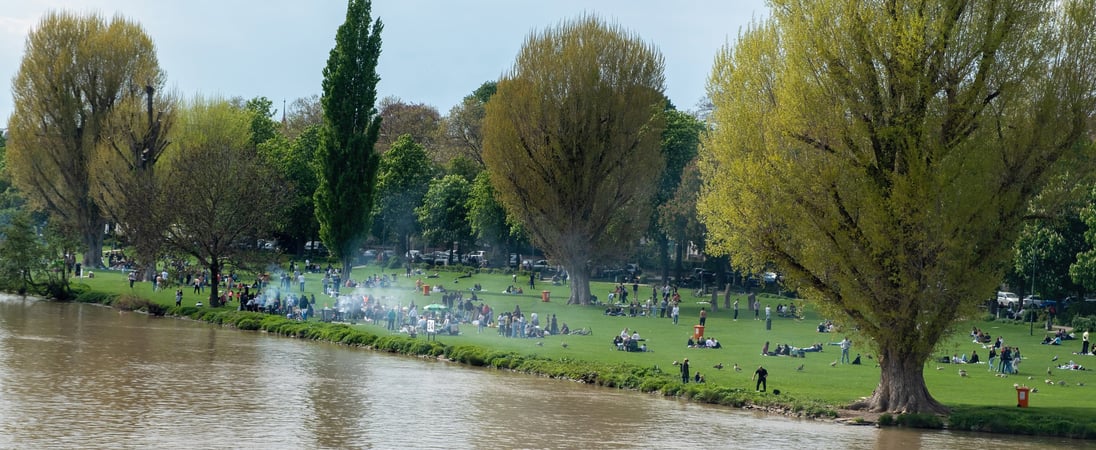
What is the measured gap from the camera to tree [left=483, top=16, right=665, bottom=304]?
73750 millimetres

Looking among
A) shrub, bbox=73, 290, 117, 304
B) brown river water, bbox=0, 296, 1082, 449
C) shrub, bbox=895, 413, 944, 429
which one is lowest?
brown river water, bbox=0, 296, 1082, 449

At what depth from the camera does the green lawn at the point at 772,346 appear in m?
41.9

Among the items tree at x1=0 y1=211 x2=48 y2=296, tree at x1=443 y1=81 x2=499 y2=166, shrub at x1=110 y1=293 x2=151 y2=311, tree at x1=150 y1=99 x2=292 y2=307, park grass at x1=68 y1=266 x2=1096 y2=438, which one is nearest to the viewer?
park grass at x1=68 y1=266 x2=1096 y2=438

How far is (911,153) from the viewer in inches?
1405

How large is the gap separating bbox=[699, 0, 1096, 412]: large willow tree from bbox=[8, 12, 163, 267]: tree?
63412 millimetres

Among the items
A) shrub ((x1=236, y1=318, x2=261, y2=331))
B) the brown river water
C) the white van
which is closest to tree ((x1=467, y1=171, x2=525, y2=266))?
the white van

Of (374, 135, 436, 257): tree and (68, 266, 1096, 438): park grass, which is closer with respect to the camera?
(68, 266, 1096, 438): park grass

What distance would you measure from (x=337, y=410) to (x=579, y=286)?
39.6 meters

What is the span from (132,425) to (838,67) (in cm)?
2280

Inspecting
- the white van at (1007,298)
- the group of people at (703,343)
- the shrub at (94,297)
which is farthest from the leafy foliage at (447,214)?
the group of people at (703,343)

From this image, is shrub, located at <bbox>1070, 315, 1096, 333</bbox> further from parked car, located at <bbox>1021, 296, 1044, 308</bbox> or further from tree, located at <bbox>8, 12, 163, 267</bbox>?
tree, located at <bbox>8, 12, 163, 267</bbox>

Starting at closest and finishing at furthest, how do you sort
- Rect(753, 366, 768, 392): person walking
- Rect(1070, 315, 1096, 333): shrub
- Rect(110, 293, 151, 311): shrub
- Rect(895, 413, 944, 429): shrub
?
1. Rect(895, 413, 944, 429): shrub
2. Rect(753, 366, 768, 392): person walking
3. Rect(1070, 315, 1096, 333): shrub
4. Rect(110, 293, 151, 311): shrub

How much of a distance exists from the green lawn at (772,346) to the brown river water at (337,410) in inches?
161

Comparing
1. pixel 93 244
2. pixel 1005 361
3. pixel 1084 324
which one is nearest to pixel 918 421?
pixel 1005 361
